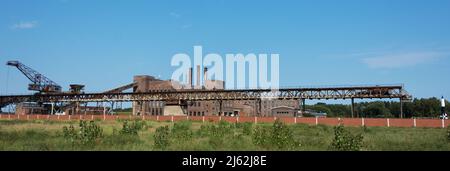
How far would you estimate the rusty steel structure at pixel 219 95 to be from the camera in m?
57.2

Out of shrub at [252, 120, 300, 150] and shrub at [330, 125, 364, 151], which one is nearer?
shrub at [330, 125, 364, 151]

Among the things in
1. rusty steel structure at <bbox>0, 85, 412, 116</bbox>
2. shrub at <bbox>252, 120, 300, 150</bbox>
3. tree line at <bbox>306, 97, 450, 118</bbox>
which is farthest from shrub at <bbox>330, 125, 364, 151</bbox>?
tree line at <bbox>306, 97, 450, 118</bbox>

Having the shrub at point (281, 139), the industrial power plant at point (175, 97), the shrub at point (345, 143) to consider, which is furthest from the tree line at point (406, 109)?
the shrub at point (345, 143)

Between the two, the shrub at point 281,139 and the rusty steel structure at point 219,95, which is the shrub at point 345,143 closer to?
the shrub at point 281,139

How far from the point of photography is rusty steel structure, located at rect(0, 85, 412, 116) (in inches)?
2254

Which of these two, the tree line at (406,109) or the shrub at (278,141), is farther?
the tree line at (406,109)

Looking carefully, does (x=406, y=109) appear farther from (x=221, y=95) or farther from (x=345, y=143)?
(x=345, y=143)

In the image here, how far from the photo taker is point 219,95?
7025 centimetres

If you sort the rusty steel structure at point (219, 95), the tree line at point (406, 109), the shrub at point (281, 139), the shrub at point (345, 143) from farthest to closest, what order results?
the tree line at point (406, 109) < the rusty steel structure at point (219, 95) < the shrub at point (281, 139) < the shrub at point (345, 143)

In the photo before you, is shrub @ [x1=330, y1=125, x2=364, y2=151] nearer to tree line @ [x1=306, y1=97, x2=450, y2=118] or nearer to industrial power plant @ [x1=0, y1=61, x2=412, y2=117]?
industrial power plant @ [x1=0, y1=61, x2=412, y2=117]

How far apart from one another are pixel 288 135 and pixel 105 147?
273 inches
